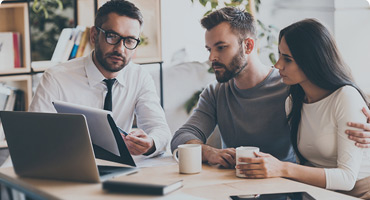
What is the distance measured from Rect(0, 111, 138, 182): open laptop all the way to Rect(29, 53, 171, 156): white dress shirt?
0.71 meters

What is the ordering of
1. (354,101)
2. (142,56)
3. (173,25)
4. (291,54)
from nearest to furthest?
(354,101) → (291,54) → (142,56) → (173,25)

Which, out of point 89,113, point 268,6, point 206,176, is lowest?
point 206,176

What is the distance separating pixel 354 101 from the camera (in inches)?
64.0

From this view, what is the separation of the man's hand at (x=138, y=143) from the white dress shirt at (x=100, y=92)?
0.24 m

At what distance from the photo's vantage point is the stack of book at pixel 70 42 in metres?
3.08

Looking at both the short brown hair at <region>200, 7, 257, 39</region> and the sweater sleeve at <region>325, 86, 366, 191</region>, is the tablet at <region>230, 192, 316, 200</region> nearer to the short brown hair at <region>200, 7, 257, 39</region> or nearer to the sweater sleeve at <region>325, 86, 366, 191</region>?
the sweater sleeve at <region>325, 86, 366, 191</region>

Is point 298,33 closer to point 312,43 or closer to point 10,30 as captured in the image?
point 312,43

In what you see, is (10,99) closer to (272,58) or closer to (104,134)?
(104,134)

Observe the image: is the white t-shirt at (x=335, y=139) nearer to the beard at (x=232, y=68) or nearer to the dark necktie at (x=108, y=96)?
the beard at (x=232, y=68)

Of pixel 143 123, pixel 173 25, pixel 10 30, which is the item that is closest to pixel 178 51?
pixel 173 25

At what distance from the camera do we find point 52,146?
1398mm

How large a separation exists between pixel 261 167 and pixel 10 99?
2.09 m

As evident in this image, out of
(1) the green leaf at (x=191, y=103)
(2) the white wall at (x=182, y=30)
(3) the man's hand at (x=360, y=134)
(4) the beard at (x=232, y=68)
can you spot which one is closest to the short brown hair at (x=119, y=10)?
(4) the beard at (x=232, y=68)

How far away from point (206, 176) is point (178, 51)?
2.28 metres
